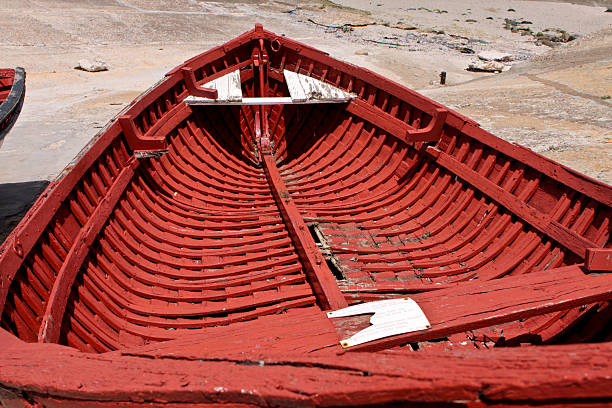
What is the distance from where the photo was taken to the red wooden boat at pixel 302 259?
4.25ft

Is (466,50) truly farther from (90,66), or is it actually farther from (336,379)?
(336,379)

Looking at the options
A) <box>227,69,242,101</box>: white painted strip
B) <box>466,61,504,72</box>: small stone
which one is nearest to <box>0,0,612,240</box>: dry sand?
<box>466,61,504,72</box>: small stone

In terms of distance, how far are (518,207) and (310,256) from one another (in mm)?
2246

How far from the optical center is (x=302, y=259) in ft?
13.9

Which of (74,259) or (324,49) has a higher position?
→ (324,49)

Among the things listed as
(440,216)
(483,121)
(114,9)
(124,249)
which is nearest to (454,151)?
(440,216)

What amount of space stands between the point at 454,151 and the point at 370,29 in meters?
35.0

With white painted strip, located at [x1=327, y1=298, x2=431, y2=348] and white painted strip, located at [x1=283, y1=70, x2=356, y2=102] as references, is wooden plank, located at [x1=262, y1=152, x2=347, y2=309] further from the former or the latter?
white painted strip, located at [x1=283, y1=70, x2=356, y2=102]

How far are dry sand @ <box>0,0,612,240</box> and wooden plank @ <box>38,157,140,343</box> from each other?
3.23m

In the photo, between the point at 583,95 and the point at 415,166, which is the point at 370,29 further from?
the point at 415,166

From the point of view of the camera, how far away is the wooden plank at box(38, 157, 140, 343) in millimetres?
2502

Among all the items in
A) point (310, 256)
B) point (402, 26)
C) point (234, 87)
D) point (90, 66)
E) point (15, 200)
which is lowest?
point (15, 200)

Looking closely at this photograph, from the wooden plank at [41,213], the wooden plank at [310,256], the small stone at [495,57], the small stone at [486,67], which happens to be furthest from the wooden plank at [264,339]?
the small stone at [495,57]

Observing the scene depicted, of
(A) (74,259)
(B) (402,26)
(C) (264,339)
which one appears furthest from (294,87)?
(B) (402,26)
